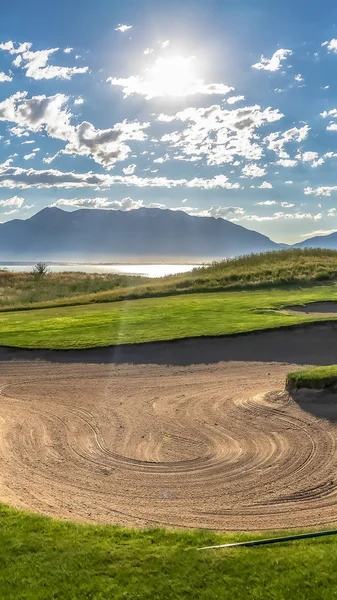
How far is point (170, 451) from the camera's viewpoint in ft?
35.6

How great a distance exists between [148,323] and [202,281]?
2282cm

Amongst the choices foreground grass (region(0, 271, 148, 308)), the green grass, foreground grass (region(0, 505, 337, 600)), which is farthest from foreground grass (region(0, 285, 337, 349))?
foreground grass (region(0, 271, 148, 308))

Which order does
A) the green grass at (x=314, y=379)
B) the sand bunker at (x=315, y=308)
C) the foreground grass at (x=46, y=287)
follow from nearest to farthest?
1. the green grass at (x=314, y=379)
2. the sand bunker at (x=315, y=308)
3. the foreground grass at (x=46, y=287)

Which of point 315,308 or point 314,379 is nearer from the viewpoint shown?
point 314,379

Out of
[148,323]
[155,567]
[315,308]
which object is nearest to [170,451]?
[155,567]

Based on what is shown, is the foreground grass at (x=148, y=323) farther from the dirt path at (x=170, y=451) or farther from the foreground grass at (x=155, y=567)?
the foreground grass at (x=155, y=567)

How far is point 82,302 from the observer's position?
40344mm

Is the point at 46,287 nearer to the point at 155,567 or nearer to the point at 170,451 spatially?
the point at 170,451

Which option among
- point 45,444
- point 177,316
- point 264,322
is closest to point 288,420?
point 45,444

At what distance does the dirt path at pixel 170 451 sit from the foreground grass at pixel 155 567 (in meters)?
1.59

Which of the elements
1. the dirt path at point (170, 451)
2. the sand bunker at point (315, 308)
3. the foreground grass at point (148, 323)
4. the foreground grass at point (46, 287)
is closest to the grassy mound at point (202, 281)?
the foreground grass at point (46, 287)

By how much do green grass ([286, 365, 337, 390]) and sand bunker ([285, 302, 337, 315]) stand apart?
45.1ft

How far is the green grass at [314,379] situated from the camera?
43.2 ft

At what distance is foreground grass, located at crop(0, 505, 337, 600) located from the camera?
4.93 meters
